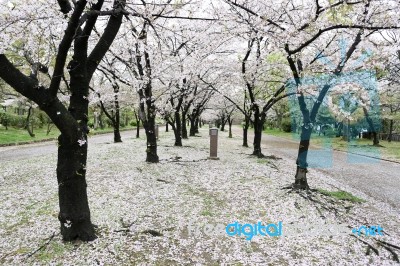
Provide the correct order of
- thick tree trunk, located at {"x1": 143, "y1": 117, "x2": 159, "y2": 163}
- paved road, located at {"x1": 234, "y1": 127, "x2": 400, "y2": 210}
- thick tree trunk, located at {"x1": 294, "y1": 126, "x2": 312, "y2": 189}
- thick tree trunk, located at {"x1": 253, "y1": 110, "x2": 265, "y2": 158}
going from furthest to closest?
thick tree trunk, located at {"x1": 253, "y1": 110, "x2": 265, "y2": 158} → thick tree trunk, located at {"x1": 143, "y1": 117, "x2": 159, "y2": 163} → paved road, located at {"x1": 234, "y1": 127, "x2": 400, "y2": 210} → thick tree trunk, located at {"x1": 294, "y1": 126, "x2": 312, "y2": 189}

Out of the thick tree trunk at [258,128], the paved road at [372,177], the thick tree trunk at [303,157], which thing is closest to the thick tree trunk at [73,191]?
the thick tree trunk at [303,157]

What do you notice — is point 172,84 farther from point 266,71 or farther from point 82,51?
point 82,51

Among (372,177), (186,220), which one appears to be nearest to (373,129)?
(372,177)

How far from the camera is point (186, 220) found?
706cm

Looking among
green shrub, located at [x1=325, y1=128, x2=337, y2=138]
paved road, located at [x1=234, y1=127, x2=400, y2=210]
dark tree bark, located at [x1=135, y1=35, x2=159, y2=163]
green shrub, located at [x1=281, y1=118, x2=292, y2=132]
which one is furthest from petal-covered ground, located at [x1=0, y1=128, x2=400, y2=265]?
green shrub, located at [x1=281, y1=118, x2=292, y2=132]

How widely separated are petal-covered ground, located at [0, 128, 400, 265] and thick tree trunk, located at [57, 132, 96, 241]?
0.26 m

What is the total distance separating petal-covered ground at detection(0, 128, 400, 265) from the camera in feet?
17.6

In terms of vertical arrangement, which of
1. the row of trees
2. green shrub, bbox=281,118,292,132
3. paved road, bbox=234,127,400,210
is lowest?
paved road, bbox=234,127,400,210

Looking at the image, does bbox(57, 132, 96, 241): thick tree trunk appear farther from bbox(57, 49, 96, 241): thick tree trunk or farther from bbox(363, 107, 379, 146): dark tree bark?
bbox(363, 107, 379, 146): dark tree bark

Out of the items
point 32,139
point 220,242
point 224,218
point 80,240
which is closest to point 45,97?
point 80,240

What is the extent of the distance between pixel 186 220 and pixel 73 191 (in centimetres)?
286

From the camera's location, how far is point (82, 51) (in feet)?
17.4

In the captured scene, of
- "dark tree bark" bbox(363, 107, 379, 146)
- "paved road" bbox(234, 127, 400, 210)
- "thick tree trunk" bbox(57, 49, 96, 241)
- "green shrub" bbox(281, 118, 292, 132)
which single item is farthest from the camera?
"green shrub" bbox(281, 118, 292, 132)

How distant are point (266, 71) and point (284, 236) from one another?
483 inches
